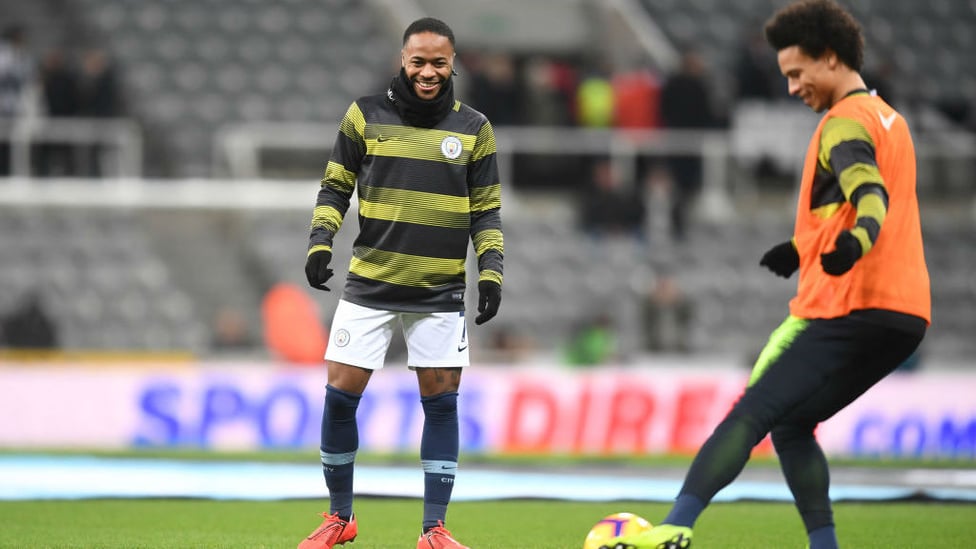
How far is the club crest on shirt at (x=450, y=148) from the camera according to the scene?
605 centimetres

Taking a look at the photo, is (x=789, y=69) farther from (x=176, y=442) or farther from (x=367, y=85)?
(x=367, y=85)

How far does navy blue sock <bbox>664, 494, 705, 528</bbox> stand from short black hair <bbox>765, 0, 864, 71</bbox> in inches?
64.7

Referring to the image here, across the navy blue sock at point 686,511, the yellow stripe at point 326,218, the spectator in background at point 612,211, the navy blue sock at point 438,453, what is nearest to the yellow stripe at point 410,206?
the yellow stripe at point 326,218

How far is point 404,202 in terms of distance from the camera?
19.7ft

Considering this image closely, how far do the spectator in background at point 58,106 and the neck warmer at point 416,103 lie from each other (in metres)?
11.2

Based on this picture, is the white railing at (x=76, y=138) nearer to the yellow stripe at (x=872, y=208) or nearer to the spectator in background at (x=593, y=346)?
the spectator in background at (x=593, y=346)

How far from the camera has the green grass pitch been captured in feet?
21.8

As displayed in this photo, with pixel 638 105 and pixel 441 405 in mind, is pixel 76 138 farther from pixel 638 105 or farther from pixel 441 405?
pixel 441 405

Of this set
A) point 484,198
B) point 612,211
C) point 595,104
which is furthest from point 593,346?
point 484,198

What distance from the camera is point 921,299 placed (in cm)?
516

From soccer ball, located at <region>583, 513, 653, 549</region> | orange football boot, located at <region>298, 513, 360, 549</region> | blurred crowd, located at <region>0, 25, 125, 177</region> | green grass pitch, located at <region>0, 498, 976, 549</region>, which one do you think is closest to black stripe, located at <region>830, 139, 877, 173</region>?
soccer ball, located at <region>583, 513, 653, 549</region>

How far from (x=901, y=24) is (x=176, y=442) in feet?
43.2

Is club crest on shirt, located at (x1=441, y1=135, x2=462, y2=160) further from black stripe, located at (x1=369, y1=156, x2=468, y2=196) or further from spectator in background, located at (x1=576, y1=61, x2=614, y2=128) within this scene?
spectator in background, located at (x1=576, y1=61, x2=614, y2=128)

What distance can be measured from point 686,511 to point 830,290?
3.10 ft
